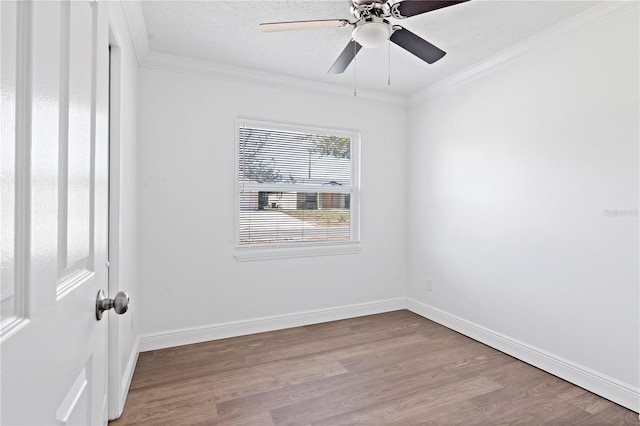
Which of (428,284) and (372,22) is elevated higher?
(372,22)

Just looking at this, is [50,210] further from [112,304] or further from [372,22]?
[372,22]

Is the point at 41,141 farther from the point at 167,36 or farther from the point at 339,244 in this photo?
the point at 339,244

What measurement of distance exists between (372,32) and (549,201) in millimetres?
1803

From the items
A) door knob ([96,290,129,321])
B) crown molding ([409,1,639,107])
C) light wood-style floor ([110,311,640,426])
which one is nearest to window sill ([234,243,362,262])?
light wood-style floor ([110,311,640,426])

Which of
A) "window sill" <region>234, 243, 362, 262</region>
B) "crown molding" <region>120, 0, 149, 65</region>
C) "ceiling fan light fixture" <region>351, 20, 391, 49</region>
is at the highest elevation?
"crown molding" <region>120, 0, 149, 65</region>

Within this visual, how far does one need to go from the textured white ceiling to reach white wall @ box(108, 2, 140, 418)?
0.40 m

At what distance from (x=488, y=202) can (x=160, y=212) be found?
2.88 metres

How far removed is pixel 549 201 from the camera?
2508 millimetres

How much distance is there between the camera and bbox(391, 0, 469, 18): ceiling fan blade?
1.73m

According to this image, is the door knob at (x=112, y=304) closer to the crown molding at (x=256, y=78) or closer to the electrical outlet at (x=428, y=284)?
the crown molding at (x=256, y=78)

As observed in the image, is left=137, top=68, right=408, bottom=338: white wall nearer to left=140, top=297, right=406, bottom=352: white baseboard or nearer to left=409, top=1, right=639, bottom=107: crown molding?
left=140, top=297, right=406, bottom=352: white baseboard

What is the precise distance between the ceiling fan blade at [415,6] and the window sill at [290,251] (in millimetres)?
2244

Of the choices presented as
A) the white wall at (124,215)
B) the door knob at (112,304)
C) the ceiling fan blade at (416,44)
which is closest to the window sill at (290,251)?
the white wall at (124,215)

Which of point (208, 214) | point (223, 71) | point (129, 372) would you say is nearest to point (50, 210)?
point (129, 372)
